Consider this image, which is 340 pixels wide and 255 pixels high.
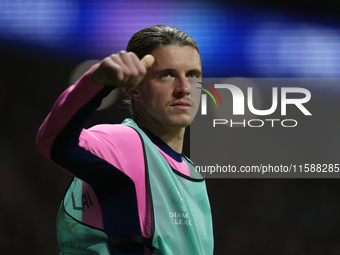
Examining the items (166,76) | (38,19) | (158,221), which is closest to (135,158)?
(158,221)

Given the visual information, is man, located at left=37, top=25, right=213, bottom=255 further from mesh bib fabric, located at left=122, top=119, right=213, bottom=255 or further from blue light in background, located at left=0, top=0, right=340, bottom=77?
blue light in background, located at left=0, top=0, right=340, bottom=77

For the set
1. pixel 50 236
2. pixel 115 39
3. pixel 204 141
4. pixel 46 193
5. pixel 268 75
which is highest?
pixel 115 39

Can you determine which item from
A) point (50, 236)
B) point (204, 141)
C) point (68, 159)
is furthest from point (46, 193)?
point (68, 159)

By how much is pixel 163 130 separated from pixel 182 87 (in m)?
0.12

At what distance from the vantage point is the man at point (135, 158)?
670mm

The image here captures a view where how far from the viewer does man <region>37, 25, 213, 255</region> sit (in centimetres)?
67

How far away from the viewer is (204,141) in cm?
267

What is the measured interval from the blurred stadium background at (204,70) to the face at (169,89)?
1.69 m

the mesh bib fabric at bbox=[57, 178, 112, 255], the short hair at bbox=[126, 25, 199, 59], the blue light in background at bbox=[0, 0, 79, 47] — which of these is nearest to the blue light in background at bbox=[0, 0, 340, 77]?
the blue light in background at bbox=[0, 0, 79, 47]

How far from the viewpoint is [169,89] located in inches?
38.0

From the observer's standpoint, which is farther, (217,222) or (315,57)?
(217,222)

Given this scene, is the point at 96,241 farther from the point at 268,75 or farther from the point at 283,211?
the point at 283,211

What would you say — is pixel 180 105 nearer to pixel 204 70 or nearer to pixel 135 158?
pixel 135 158

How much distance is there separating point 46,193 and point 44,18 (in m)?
1.20
